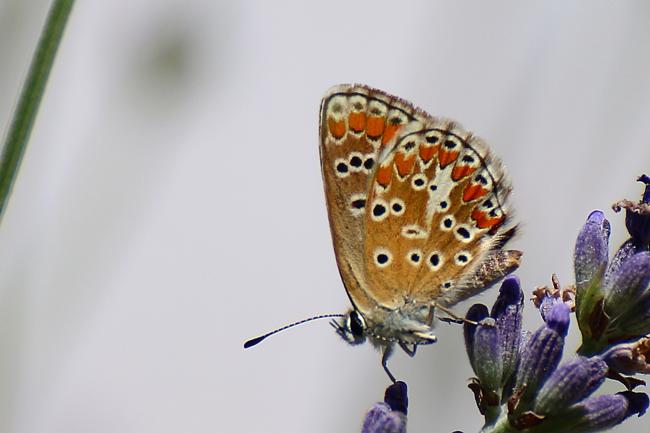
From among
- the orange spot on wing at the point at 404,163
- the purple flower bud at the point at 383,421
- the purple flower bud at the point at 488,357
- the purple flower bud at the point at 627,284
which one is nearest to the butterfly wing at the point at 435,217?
the orange spot on wing at the point at 404,163

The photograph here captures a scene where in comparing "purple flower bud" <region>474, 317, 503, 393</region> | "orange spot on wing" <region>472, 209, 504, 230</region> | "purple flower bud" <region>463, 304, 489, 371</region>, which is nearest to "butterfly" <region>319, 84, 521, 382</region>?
"orange spot on wing" <region>472, 209, 504, 230</region>

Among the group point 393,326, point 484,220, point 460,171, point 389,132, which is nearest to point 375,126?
point 389,132

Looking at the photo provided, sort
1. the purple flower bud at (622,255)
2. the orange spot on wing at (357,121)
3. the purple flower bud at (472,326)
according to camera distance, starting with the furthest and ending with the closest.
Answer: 1. the orange spot on wing at (357,121)
2. the purple flower bud at (472,326)
3. the purple flower bud at (622,255)

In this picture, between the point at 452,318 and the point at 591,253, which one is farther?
the point at 452,318

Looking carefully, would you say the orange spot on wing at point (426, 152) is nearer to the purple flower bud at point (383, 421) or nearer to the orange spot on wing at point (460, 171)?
the orange spot on wing at point (460, 171)

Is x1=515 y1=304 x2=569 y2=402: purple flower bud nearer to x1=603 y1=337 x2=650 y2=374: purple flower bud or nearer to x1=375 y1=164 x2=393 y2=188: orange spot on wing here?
x1=603 y1=337 x2=650 y2=374: purple flower bud

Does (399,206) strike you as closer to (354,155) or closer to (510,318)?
(354,155)
